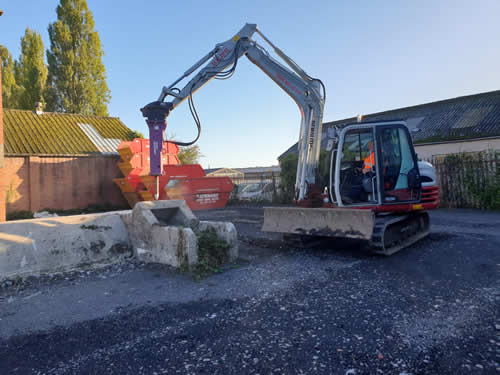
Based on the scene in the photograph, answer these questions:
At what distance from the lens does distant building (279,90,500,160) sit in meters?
15.8

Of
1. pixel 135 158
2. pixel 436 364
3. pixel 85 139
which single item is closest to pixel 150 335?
pixel 436 364

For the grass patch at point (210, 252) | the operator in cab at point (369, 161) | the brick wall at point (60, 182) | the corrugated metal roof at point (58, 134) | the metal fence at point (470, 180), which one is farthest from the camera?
the corrugated metal roof at point (58, 134)

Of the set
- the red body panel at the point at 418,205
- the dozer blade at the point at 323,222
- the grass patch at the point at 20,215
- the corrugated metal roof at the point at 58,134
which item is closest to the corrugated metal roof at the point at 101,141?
the corrugated metal roof at the point at 58,134

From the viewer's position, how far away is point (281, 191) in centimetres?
1711

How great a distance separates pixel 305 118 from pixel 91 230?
507 centimetres

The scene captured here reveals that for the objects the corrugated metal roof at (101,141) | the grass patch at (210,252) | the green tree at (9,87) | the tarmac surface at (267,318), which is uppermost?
the green tree at (9,87)

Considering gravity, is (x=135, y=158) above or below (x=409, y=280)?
→ above

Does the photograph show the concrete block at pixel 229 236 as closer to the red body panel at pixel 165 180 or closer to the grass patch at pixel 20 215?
the red body panel at pixel 165 180

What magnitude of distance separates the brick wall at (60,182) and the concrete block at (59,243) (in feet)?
33.2

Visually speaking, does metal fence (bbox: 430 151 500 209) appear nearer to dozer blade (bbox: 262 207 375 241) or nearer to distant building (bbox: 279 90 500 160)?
distant building (bbox: 279 90 500 160)

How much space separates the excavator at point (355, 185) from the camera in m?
5.82

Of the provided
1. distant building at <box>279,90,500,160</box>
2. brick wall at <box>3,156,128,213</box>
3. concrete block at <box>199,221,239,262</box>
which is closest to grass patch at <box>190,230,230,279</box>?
concrete block at <box>199,221,239,262</box>

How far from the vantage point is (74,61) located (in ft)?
80.2

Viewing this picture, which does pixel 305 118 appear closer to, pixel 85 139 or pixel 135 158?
pixel 135 158
